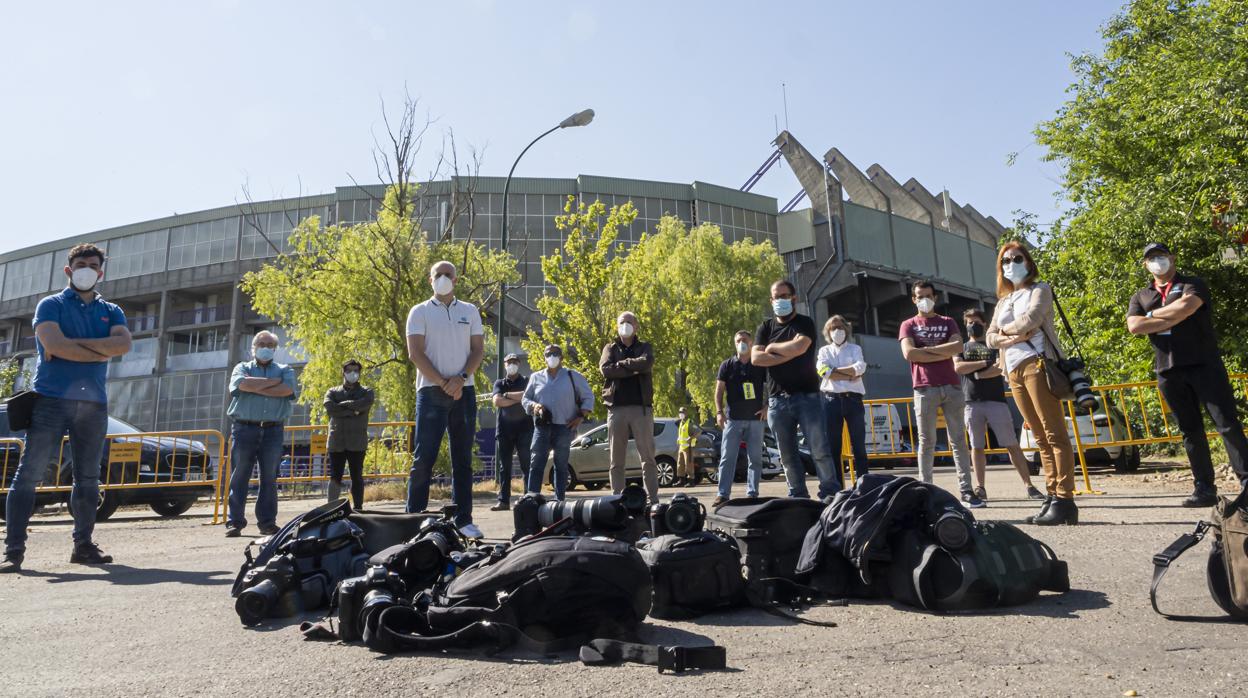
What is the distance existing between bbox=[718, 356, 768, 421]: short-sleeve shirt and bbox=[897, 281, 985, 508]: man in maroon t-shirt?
1.54m

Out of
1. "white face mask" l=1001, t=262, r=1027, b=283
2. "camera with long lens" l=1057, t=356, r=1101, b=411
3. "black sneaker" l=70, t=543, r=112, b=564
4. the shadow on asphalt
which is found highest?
"white face mask" l=1001, t=262, r=1027, b=283

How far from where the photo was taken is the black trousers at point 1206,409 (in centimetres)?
538

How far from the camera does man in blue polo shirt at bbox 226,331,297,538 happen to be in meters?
6.96

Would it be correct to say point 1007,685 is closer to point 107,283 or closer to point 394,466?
point 394,466

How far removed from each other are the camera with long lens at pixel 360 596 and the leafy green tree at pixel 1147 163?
14604 mm

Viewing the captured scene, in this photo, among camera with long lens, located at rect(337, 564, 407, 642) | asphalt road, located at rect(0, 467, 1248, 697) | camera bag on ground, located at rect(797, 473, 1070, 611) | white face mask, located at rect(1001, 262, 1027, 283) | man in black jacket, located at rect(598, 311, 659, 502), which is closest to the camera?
asphalt road, located at rect(0, 467, 1248, 697)

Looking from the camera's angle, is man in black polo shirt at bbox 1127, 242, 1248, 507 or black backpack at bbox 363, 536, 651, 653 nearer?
black backpack at bbox 363, 536, 651, 653

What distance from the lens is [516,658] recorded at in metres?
2.48

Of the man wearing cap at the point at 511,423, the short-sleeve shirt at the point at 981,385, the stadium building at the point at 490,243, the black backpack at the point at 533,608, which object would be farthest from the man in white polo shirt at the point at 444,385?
the stadium building at the point at 490,243

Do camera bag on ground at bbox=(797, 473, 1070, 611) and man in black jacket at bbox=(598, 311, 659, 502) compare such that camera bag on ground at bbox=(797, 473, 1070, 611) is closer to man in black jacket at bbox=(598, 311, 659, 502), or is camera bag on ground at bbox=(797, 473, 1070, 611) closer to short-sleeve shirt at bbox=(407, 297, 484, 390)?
short-sleeve shirt at bbox=(407, 297, 484, 390)

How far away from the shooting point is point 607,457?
54.6ft

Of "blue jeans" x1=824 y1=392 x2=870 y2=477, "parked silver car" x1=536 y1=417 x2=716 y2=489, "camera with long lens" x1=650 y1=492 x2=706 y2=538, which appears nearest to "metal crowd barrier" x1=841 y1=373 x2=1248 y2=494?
"blue jeans" x1=824 y1=392 x2=870 y2=477

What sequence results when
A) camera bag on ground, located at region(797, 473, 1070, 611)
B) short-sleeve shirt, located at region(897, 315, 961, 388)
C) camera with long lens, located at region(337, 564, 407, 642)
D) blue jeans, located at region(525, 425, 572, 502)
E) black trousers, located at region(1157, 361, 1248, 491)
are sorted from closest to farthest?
camera with long lens, located at region(337, 564, 407, 642) → camera bag on ground, located at region(797, 473, 1070, 611) → black trousers, located at region(1157, 361, 1248, 491) → short-sleeve shirt, located at region(897, 315, 961, 388) → blue jeans, located at region(525, 425, 572, 502)

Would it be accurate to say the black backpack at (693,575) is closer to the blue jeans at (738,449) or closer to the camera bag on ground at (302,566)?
the camera bag on ground at (302,566)
